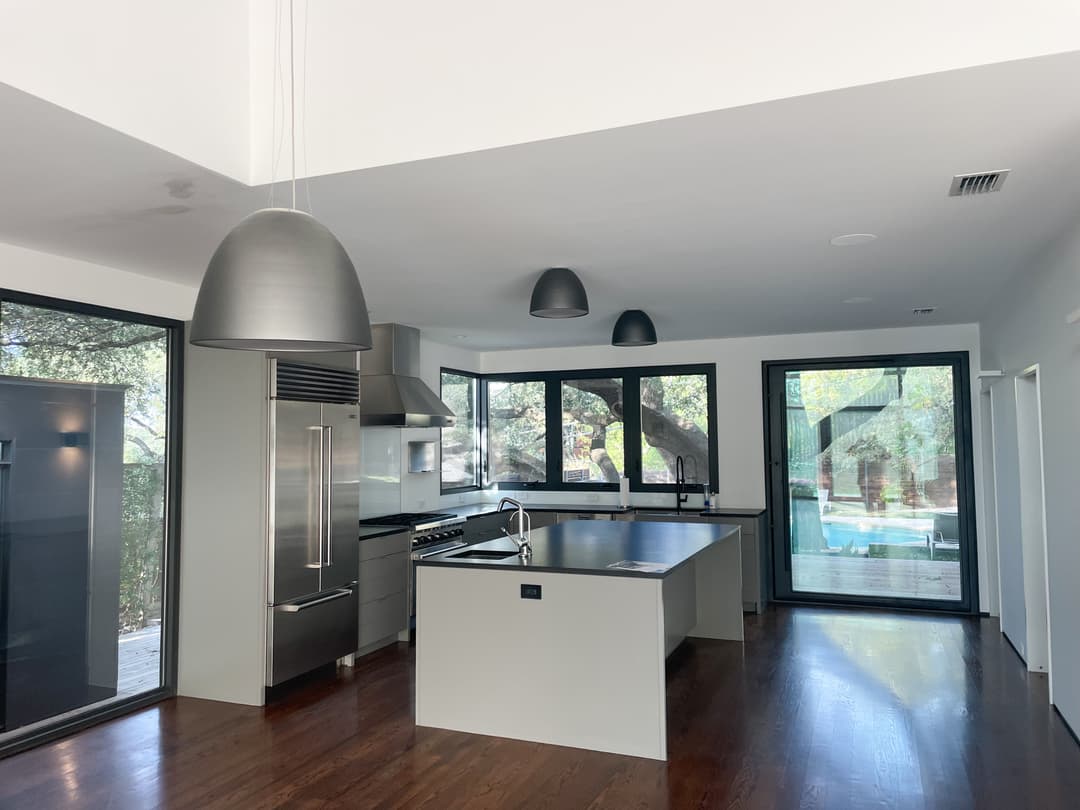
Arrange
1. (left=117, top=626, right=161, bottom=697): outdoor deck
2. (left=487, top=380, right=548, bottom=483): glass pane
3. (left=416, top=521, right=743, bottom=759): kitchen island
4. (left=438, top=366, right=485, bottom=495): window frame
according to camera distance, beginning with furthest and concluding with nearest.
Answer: (left=487, top=380, right=548, bottom=483): glass pane < (left=438, top=366, right=485, bottom=495): window frame < (left=117, top=626, right=161, bottom=697): outdoor deck < (left=416, top=521, right=743, bottom=759): kitchen island

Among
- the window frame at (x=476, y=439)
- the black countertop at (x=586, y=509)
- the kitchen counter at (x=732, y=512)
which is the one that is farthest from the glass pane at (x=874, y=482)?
the window frame at (x=476, y=439)

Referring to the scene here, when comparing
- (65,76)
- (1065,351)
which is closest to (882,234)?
(1065,351)

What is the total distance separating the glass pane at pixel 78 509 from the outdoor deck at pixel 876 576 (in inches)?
213

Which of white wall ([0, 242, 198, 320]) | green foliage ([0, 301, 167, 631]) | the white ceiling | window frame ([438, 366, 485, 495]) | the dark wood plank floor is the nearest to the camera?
the white ceiling

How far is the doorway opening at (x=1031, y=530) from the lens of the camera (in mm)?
4930

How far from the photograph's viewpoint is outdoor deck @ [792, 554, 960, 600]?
22.7 feet

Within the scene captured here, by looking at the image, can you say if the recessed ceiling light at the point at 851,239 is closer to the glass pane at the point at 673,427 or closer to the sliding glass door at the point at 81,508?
the glass pane at the point at 673,427

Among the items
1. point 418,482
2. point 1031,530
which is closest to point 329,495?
point 418,482

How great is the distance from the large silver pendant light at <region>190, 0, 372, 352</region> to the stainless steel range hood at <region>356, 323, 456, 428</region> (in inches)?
158

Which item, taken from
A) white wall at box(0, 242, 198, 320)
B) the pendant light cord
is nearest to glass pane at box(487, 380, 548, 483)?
white wall at box(0, 242, 198, 320)

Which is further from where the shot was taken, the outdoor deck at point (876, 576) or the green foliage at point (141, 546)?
the outdoor deck at point (876, 576)

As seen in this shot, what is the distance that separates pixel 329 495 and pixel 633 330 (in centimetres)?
233

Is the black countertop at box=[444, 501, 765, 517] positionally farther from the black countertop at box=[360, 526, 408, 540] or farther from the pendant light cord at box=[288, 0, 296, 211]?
the pendant light cord at box=[288, 0, 296, 211]

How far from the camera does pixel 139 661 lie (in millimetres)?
4746
